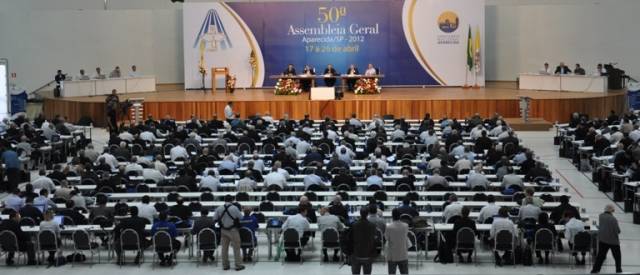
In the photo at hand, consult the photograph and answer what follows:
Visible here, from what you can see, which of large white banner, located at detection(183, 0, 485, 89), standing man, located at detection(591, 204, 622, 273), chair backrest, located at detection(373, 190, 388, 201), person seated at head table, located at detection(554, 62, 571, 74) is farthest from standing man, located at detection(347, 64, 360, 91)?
standing man, located at detection(591, 204, 622, 273)

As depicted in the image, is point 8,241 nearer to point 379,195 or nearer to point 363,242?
point 363,242

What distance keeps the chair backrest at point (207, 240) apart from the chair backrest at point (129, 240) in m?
1.02

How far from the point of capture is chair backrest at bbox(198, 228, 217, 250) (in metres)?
17.2

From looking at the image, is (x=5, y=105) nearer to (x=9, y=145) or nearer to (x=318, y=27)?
(x=318, y=27)

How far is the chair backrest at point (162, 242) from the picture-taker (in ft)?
55.9

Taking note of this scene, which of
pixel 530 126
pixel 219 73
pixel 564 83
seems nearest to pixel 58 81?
pixel 219 73

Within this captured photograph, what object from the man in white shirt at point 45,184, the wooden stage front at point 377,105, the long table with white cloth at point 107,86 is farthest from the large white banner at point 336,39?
the man in white shirt at point 45,184

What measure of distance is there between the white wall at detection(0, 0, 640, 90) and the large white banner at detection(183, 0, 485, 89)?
2899 millimetres

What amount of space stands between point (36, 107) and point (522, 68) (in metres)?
19.2

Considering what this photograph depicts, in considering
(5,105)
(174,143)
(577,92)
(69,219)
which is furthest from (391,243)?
(5,105)

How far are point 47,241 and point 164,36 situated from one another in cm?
2690

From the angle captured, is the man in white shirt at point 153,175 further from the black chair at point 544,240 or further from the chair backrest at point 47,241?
the black chair at point 544,240

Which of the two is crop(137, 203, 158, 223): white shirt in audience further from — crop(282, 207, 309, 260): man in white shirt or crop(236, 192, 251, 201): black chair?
crop(282, 207, 309, 260): man in white shirt

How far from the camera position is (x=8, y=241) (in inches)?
679
